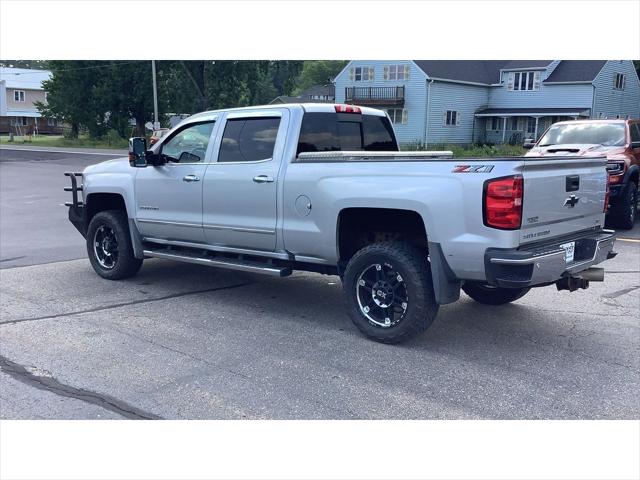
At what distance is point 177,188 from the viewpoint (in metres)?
7.12

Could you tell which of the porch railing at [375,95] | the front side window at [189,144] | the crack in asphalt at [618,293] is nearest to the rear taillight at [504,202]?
the crack in asphalt at [618,293]

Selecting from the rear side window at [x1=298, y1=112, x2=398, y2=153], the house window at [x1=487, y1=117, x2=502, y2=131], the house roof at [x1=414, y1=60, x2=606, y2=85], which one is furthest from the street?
the house window at [x1=487, y1=117, x2=502, y2=131]

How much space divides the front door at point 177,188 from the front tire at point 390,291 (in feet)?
6.83

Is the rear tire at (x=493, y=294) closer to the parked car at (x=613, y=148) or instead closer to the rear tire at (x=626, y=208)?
the parked car at (x=613, y=148)

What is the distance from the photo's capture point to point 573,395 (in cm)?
453

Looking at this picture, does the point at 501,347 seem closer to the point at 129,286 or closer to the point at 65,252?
the point at 129,286

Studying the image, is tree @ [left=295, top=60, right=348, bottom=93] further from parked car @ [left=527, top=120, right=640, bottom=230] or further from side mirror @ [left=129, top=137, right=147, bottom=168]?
side mirror @ [left=129, top=137, right=147, bottom=168]

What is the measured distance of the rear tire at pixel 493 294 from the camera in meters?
6.57

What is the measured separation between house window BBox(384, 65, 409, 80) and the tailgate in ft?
133

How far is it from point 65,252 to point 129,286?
2.85 metres

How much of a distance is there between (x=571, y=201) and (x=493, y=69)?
4601 cm

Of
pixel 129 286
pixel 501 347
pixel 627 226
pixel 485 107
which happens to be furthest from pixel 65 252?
pixel 485 107

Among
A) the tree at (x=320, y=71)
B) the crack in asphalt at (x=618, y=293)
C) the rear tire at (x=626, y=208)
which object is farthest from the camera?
the tree at (x=320, y=71)

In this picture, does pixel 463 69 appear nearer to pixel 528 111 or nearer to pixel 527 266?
pixel 528 111
